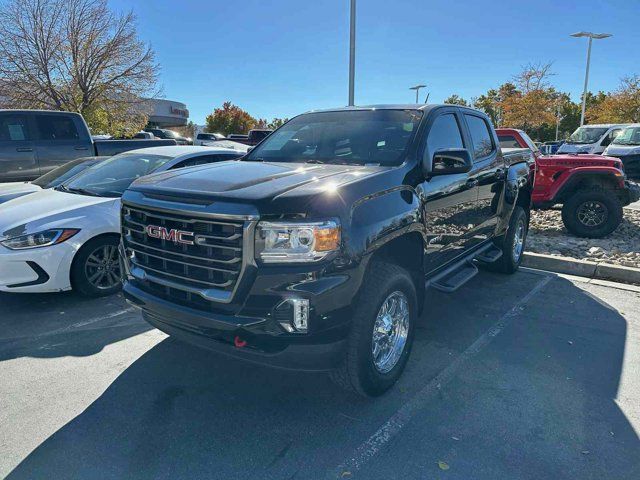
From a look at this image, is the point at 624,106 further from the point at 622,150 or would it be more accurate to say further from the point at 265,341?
the point at 265,341

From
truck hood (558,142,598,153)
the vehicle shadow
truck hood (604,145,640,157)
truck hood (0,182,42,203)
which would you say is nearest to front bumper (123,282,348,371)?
the vehicle shadow

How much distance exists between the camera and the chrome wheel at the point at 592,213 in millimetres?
7945

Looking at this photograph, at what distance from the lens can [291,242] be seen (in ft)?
8.73

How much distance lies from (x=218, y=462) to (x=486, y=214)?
3742 millimetres

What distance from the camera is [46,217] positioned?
4.76 m

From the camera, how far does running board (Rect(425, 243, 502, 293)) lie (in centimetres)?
401

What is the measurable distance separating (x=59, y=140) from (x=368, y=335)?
347 inches

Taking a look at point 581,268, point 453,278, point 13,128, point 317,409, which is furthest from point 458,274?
point 13,128

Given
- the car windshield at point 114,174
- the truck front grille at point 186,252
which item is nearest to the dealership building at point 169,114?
the car windshield at point 114,174

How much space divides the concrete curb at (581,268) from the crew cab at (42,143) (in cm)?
657

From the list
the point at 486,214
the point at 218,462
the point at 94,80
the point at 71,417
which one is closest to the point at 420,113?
the point at 486,214

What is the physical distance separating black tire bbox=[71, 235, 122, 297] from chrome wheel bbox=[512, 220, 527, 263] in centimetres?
482

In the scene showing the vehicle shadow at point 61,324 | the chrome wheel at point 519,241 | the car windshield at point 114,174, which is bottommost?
the vehicle shadow at point 61,324

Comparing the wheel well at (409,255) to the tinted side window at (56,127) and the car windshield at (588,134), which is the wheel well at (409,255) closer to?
the tinted side window at (56,127)
